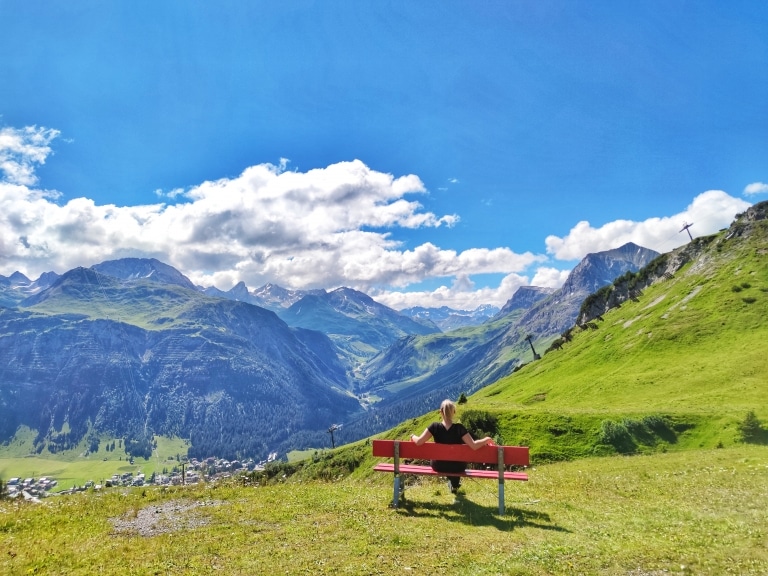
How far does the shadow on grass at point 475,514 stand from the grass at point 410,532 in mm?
68

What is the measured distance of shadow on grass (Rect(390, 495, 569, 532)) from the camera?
1502cm

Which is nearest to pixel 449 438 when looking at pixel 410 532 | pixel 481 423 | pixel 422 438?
pixel 422 438

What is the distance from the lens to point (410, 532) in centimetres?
1395

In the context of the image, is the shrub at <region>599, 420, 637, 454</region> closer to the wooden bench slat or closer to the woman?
the wooden bench slat

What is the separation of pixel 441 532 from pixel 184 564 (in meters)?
7.24

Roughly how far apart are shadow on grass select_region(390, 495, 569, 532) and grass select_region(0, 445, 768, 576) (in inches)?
2.7

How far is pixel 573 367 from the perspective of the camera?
349 feet

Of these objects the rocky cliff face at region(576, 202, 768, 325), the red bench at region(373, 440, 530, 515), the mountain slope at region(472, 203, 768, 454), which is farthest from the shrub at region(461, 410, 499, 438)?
the rocky cliff face at region(576, 202, 768, 325)

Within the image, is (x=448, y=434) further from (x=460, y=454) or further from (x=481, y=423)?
(x=481, y=423)

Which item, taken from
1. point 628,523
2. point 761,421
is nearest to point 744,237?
point 761,421

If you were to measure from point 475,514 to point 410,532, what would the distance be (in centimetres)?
338

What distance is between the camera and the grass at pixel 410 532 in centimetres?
1143

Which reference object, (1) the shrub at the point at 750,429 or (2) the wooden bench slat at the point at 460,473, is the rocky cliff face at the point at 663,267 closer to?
(1) the shrub at the point at 750,429

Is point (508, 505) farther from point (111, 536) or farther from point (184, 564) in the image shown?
point (111, 536)
